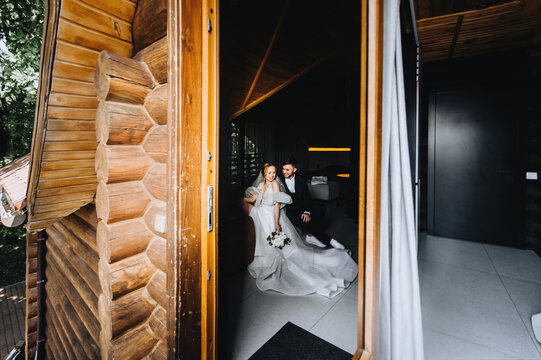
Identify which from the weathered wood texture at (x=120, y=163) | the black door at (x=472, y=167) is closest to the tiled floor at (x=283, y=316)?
the weathered wood texture at (x=120, y=163)

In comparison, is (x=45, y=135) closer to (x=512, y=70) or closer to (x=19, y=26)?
(x=19, y=26)

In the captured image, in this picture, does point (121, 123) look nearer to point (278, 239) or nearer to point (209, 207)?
point (209, 207)

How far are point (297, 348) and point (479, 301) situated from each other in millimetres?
2071

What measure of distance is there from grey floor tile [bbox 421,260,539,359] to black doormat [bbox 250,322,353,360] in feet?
3.30

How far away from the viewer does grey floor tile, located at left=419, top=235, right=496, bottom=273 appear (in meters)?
3.30

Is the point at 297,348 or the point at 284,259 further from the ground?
the point at 284,259

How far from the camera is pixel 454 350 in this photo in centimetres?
183

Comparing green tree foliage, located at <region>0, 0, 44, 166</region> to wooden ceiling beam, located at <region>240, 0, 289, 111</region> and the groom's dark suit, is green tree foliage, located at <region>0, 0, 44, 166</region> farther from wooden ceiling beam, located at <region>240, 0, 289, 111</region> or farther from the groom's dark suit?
the groom's dark suit

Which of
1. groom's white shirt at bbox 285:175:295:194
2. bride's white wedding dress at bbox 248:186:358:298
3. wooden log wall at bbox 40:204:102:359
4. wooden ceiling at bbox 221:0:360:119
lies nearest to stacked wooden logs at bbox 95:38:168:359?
wooden log wall at bbox 40:204:102:359

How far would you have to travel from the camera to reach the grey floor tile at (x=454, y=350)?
5.78 ft

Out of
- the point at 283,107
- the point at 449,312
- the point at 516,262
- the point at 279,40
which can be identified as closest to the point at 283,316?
the point at 449,312

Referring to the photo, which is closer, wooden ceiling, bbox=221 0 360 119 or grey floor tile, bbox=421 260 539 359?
grey floor tile, bbox=421 260 539 359

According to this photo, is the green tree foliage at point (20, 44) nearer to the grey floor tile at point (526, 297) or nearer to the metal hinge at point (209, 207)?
the metal hinge at point (209, 207)

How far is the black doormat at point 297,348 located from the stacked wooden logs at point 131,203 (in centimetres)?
103
